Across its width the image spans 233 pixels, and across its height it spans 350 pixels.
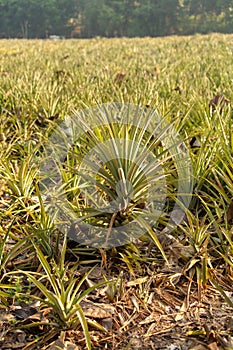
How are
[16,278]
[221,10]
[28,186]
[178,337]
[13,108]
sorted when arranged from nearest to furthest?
[178,337]
[16,278]
[28,186]
[13,108]
[221,10]

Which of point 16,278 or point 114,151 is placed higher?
point 114,151

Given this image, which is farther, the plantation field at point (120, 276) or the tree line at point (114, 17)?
the tree line at point (114, 17)

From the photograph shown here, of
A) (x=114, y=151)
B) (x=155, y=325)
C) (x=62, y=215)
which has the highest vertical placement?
(x=114, y=151)

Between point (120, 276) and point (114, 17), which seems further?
point (114, 17)

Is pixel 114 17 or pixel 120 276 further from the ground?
pixel 114 17

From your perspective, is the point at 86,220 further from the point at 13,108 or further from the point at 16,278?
the point at 13,108

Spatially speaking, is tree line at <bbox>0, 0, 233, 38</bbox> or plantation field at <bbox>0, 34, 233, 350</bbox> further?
tree line at <bbox>0, 0, 233, 38</bbox>

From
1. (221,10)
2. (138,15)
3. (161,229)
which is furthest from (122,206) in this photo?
(138,15)

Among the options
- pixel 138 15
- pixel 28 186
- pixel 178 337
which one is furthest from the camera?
pixel 138 15
